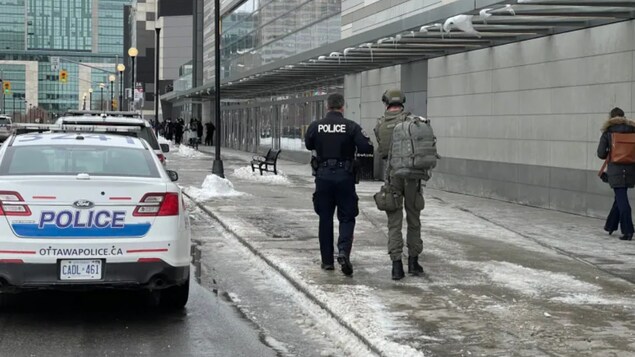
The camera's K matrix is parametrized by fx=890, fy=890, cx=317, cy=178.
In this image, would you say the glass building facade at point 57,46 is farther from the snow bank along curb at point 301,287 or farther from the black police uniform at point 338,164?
the black police uniform at point 338,164

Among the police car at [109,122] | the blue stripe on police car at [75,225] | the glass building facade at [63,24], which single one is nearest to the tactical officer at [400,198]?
the blue stripe on police car at [75,225]

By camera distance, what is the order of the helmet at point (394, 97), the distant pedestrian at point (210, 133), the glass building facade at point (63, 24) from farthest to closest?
the glass building facade at point (63, 24) < the distant pedestrian at point (210, 133) < the helmet at point (394, 97)

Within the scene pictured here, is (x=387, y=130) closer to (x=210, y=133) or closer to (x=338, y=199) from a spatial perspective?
(x=338, y=199)

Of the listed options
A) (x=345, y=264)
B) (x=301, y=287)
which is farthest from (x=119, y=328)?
(x=345, y=264)

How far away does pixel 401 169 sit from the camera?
8797mm

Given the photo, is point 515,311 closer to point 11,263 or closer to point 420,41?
point 11,263

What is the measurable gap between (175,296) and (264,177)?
16377 mm

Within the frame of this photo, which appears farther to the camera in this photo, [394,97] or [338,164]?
[394,97]

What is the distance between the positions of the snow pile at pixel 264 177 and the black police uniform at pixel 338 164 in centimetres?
1368

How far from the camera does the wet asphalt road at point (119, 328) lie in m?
6.62

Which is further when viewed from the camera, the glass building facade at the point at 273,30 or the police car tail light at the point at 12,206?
the glass building facade at the point at 273,30

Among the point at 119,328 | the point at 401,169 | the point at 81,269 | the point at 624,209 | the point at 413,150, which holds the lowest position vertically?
the point at 119,328

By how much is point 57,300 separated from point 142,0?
12498 centimetres

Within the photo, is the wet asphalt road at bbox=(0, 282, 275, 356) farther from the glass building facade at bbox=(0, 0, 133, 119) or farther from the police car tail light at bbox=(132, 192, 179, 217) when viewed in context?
the glass building facade at bbox=(0, 0, 133, 119)
